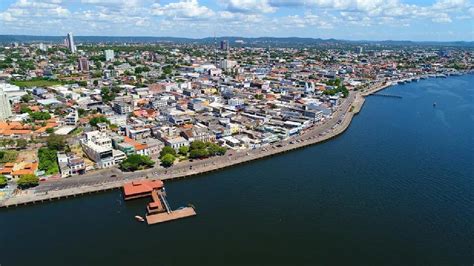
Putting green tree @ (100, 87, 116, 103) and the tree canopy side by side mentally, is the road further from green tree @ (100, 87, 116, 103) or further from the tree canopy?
green tree @ (100, 87, 116, 103)

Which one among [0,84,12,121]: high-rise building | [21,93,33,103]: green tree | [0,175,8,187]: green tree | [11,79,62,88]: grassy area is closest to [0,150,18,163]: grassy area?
[0,175,8,187]: green tree

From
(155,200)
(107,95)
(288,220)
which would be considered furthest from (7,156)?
(288,220)

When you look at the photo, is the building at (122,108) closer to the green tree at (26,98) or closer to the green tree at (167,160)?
the green tree at (26,98)

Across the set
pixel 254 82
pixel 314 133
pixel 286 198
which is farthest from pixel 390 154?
pixel 254 82

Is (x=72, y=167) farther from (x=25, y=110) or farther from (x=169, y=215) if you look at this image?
(x=25, y=110)

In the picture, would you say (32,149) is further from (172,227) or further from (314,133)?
(314,133)
